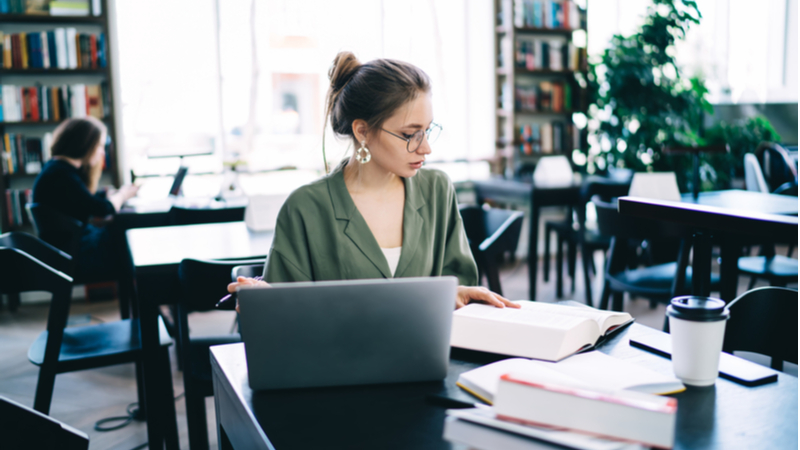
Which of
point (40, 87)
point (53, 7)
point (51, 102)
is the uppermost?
point (53, 7)

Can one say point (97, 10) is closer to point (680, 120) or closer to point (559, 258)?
point (559, 258)

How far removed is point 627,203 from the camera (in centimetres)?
114

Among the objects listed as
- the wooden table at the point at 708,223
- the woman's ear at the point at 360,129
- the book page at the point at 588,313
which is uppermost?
the woman's ear at the point at 360,129

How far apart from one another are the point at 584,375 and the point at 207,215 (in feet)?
8.52

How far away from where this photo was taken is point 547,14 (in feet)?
17.9

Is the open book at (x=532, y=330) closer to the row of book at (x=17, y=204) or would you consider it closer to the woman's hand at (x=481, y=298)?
the woman's hand at (x=481, y=298)

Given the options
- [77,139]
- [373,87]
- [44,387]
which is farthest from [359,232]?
[77,139]

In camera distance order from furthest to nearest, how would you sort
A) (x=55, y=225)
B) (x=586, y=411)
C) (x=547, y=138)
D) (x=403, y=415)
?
1. (x=547, y=138)
2. (x=55, y=225)
3. (x=403, y=415)
4. (x=586, y=411)

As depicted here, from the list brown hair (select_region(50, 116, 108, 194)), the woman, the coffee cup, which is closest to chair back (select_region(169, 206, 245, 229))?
brown hair (select_region(50, 116, 108, 194))

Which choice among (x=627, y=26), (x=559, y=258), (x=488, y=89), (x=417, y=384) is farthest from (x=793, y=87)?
(x=417, y=384)

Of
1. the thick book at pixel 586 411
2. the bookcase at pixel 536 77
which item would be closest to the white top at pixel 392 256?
the thick book at pixel 586 411

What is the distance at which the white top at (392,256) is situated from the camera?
59.8 inches

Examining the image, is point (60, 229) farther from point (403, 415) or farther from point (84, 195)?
point (403, 415)

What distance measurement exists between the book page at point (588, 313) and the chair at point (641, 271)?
1.36m
